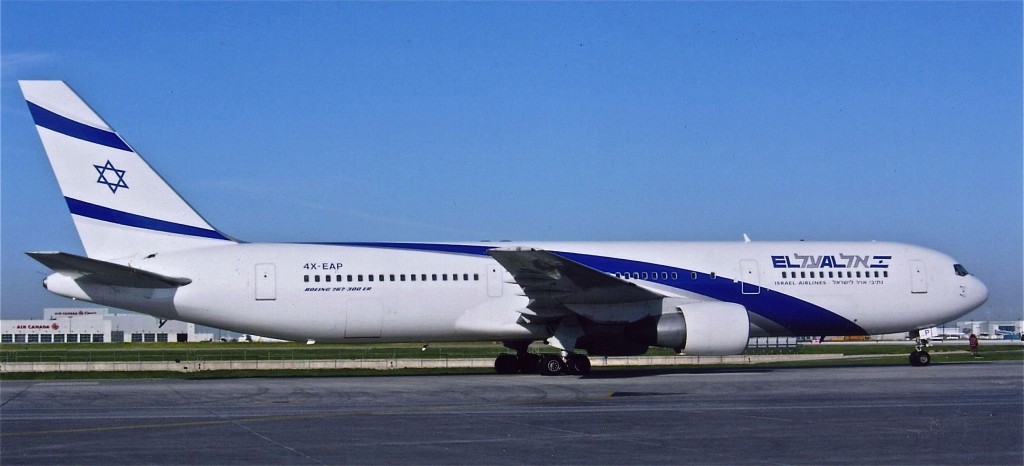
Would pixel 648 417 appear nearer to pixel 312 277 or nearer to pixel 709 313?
pixel 709 313

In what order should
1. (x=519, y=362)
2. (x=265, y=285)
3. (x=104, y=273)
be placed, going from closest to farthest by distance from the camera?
(x=104, y=273)
(x=265, y=285)
(x=519, y=362)

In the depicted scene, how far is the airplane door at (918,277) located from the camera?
2959cm

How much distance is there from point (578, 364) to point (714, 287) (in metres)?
4.41

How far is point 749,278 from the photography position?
93.1 ft

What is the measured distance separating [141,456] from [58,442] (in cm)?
198

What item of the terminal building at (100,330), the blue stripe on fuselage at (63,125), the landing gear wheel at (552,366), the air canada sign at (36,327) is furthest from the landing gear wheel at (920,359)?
the air canada sign at (36,327)

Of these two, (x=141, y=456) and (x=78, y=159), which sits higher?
(x=78, y=159)

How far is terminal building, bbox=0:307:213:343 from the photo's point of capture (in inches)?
3875

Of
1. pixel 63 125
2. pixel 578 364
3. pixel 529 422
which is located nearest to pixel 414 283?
pixel 578 364

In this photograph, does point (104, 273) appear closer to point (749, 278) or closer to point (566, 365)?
point (566, 365)

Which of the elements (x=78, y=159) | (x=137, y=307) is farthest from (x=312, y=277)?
(x=78, y=159)

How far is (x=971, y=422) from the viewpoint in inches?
573

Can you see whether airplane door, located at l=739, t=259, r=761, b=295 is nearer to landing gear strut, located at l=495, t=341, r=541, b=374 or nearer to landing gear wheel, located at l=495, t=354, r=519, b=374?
landing gear strut, located at l=495, t=341, r=541, b=374

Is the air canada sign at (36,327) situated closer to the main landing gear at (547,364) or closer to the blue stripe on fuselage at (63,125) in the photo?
the blue stripe on fuselage at (63,125)
